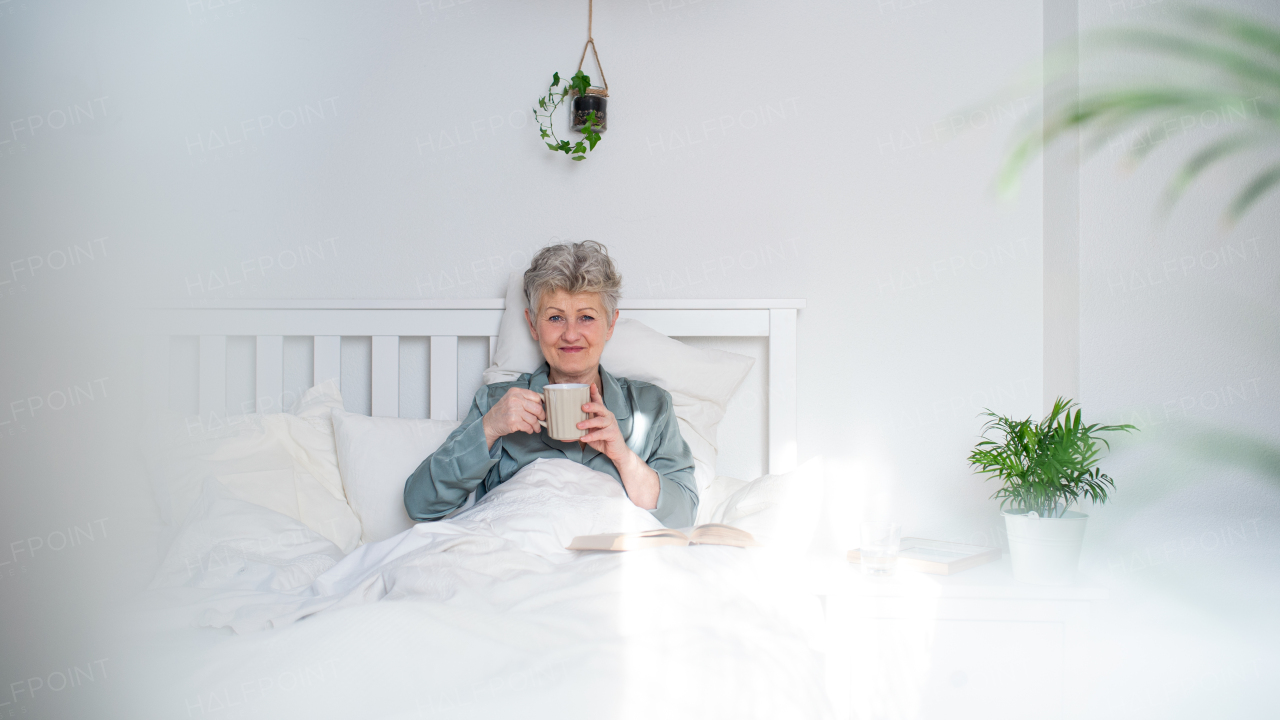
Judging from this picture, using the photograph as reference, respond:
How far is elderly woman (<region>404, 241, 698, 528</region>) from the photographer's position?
1.28m

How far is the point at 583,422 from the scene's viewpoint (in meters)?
1.21

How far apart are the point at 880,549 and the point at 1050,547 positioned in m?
0.26

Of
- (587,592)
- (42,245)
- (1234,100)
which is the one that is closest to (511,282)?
(587,592)

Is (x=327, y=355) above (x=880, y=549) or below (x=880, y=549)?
above

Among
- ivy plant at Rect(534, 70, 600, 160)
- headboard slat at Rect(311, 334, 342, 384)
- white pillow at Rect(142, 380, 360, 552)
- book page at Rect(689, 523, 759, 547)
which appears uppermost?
ivy plant at Rect(534, 70, 600, 160)

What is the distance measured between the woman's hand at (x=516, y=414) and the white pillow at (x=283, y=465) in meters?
0.34

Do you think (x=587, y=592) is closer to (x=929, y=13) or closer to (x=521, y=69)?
(x=521, y=69)

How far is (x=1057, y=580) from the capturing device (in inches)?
46.4

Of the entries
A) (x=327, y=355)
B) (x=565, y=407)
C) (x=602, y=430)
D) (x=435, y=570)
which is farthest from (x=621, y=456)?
(x=327, y=355)

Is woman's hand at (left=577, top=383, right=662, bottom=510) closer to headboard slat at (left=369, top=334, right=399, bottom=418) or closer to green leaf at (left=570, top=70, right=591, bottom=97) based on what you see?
headboard slat at (left=369, top=334, right=399, bottom=418)

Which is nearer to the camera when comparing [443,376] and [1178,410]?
[1178,410]

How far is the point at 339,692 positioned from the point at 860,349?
1.35 m

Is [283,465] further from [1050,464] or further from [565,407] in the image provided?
[1050,464]

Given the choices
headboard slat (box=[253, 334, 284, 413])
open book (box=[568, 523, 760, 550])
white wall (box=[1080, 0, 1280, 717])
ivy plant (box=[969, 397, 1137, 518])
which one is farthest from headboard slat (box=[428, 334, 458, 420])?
white wall (box=[1080, 0, 1280, 717])
